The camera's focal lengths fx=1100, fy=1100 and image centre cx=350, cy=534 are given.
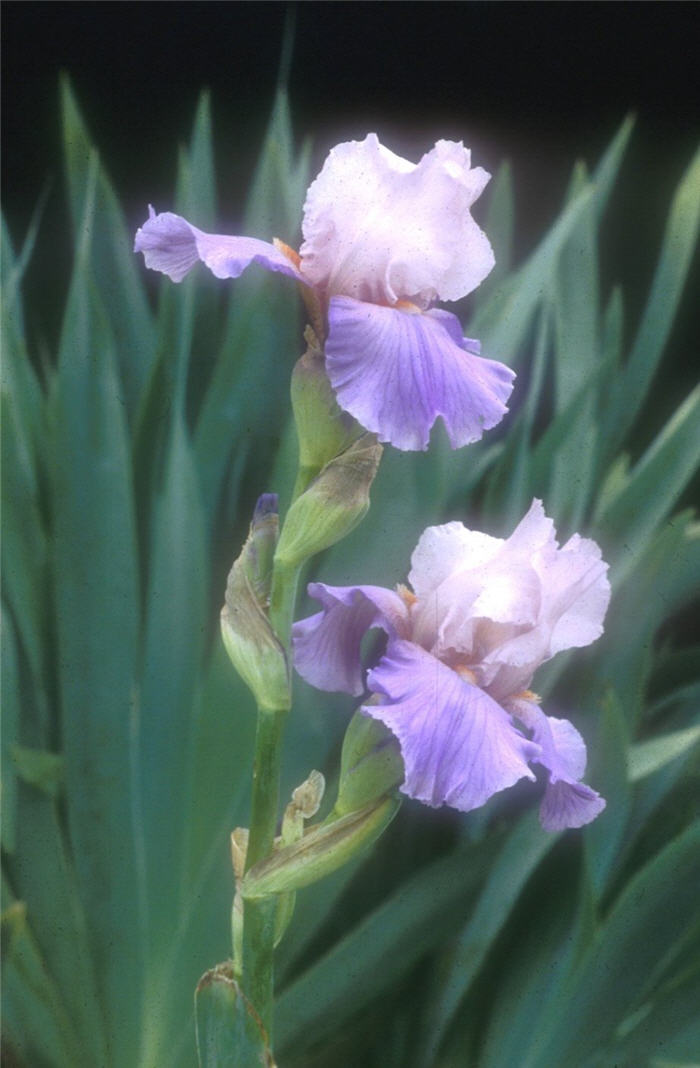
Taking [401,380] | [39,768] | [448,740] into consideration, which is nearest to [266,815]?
[448,740]

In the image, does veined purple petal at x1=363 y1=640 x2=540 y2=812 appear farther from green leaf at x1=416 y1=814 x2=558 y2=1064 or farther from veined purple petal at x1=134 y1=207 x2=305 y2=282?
green leaf at x1=416 y1=814 x2=558 y2=1064

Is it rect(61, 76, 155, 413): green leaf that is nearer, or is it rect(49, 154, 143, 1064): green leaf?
rect(49, 154, 143, 1064): green leaf

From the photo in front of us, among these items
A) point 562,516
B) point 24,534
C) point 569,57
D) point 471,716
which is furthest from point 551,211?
point 471,716

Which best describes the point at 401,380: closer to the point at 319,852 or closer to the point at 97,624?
the point at 319,852

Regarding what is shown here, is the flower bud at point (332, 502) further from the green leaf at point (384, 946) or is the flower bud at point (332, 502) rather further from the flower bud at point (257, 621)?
the green leaf at point (384, 946)

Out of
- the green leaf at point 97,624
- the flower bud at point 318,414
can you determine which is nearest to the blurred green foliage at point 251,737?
the green leaf at point 97,624

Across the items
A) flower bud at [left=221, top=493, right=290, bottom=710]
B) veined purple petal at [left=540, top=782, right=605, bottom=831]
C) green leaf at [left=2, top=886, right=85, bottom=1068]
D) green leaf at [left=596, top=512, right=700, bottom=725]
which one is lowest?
green leaf at [left=2, top=886, right=85, bottom=1068]

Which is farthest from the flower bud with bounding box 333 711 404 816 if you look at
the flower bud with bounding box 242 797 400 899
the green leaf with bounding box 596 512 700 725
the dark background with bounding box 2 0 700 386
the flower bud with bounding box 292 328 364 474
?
the dark background with bounding box 2 0 700 386
